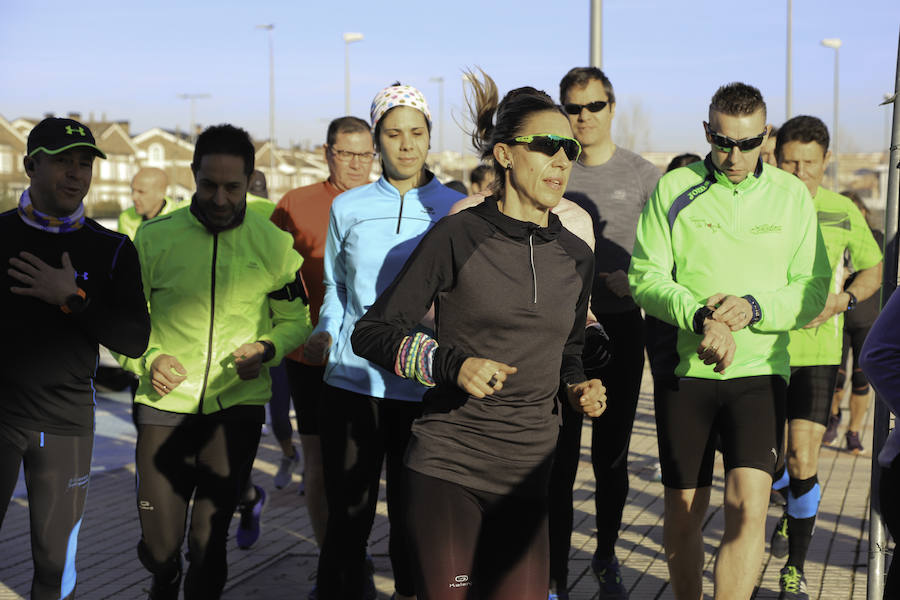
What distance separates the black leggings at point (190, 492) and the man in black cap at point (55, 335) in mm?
373

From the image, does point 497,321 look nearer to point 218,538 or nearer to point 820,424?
point 218,538

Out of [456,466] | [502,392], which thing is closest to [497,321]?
[502,392]

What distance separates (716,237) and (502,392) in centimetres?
163

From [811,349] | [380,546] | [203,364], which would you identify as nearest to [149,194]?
[380,546]

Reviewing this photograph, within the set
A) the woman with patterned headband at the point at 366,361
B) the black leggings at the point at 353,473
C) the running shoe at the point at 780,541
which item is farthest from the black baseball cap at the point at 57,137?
the running shoe at the point at 780,541

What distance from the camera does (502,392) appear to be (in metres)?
3.53

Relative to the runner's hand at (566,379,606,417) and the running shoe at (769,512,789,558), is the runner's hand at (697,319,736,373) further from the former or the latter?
the running shoe at (769,512,789,558)

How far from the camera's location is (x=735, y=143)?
185 inches

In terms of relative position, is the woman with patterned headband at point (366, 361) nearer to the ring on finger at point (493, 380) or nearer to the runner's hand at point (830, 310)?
the ring on finger at point (493, 380)

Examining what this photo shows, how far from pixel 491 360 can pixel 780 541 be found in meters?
3.86

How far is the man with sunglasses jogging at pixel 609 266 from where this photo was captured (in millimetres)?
5770

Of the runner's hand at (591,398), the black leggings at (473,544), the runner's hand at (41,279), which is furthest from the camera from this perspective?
the runner's hand at (41,279)

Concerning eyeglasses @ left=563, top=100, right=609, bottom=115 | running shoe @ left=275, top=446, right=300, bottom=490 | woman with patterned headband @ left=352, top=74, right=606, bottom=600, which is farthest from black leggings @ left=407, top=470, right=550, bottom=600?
running shoe @ left=275, top=446, right=300, bottom=490

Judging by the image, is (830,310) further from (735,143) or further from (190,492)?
(190,492)
